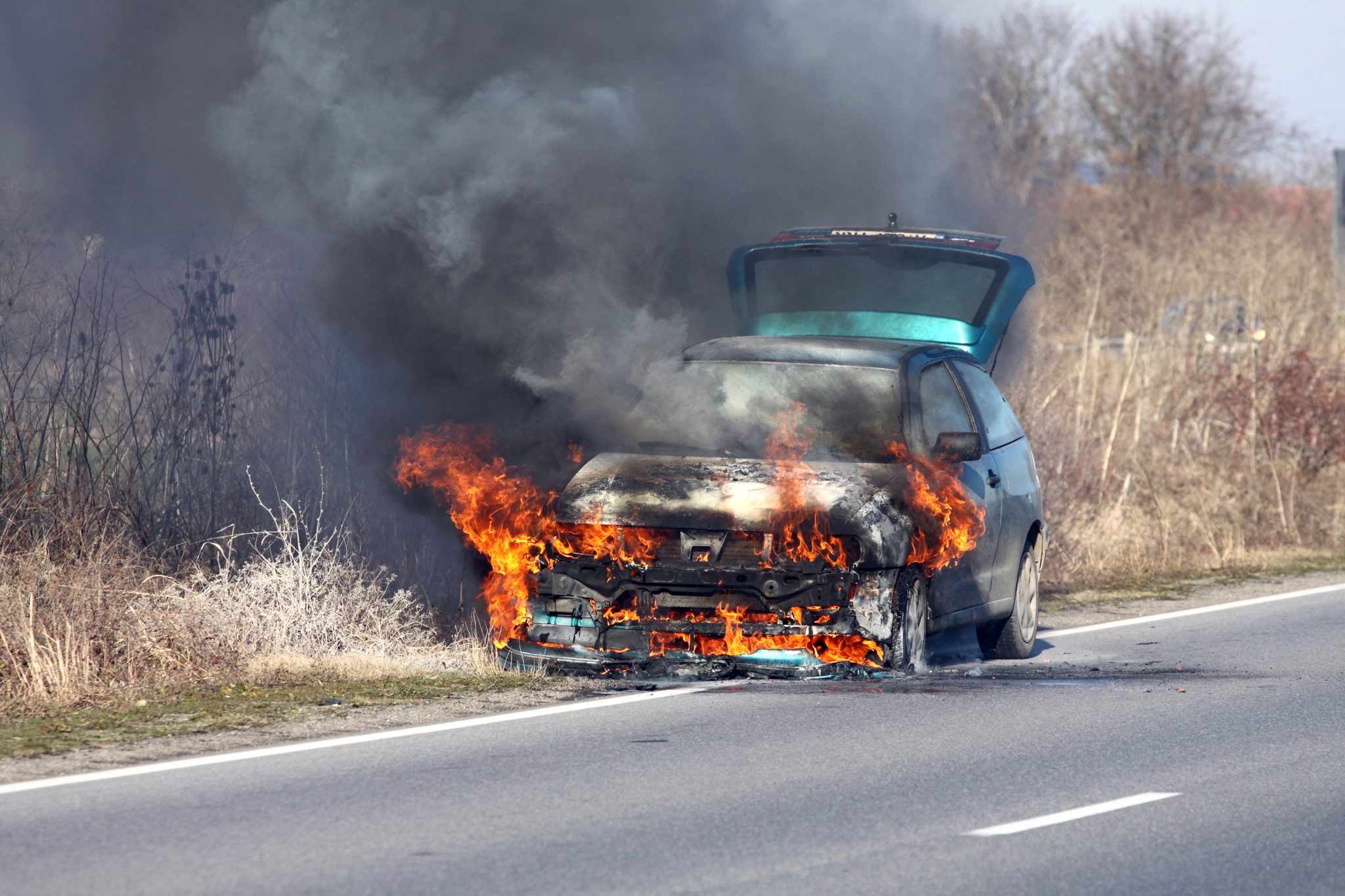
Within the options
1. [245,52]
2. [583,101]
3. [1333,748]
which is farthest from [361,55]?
[1333,748]

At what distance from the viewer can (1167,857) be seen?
5.60 metres

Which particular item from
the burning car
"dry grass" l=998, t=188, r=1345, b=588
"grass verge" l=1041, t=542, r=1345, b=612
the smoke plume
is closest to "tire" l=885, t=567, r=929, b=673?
the burning car

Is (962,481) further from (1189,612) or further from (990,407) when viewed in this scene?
(1189,612)

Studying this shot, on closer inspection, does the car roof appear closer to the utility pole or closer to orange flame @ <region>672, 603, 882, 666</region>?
orange flame @ <region>672, 603, 882, 666</region>

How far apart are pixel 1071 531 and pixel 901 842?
36.5ft

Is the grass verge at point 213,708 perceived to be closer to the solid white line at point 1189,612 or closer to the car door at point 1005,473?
the car door at point 1005,473

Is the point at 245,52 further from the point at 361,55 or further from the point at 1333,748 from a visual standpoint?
the point at 1333,748

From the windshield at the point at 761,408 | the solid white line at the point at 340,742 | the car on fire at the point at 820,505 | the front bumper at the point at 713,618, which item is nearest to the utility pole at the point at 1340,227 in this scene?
the car on fire at the point at 820,505

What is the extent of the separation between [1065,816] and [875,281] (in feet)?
18.3

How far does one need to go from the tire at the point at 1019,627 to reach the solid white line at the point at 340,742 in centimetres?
225

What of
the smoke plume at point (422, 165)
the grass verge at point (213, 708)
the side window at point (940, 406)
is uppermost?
the smoke plume at point (422, 165)

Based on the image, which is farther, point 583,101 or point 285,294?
point 285,294

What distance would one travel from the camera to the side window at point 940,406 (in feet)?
31.1

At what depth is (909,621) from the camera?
871 cm
